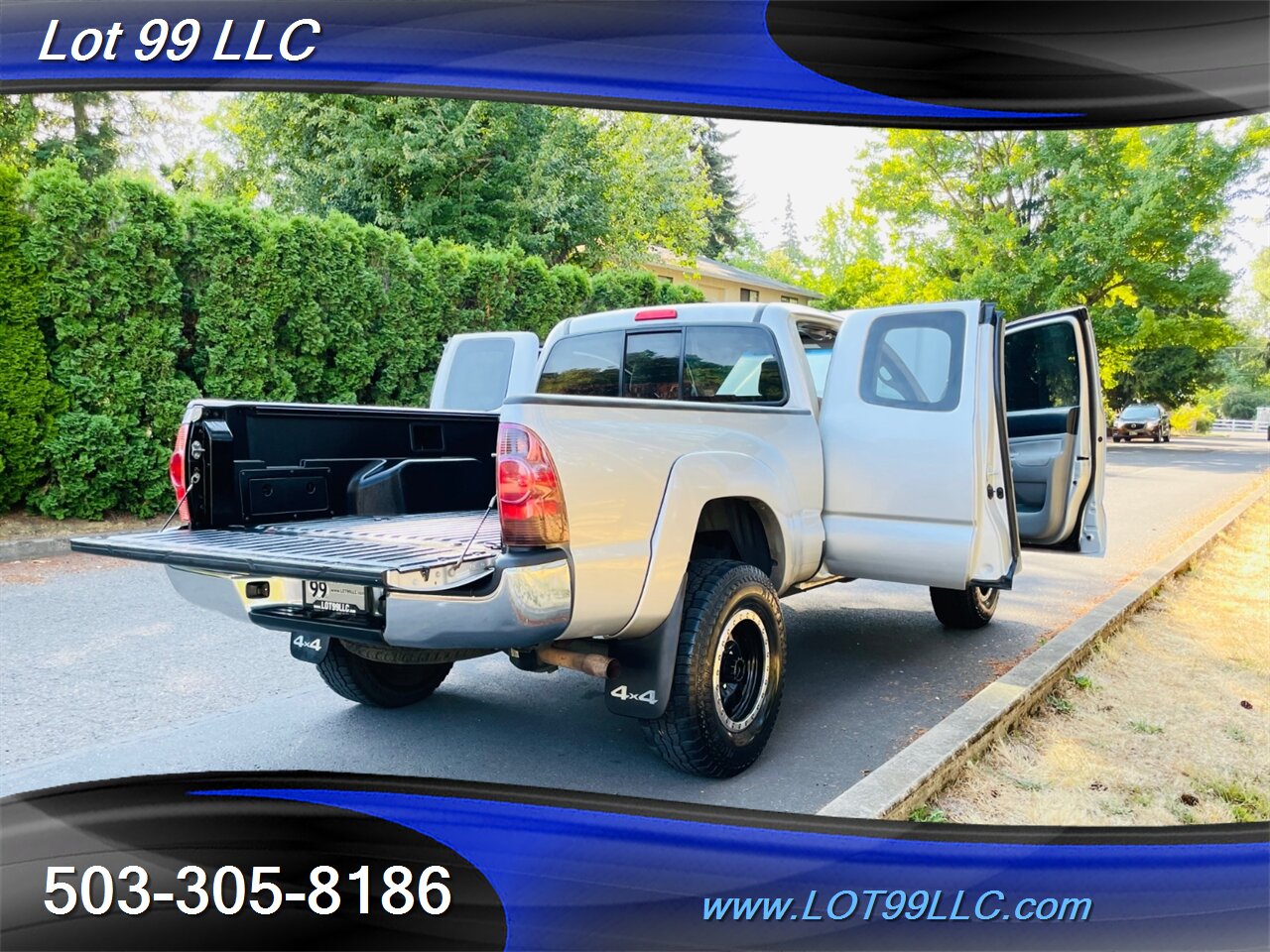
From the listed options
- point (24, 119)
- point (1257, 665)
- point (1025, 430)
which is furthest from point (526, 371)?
point (24, 119)

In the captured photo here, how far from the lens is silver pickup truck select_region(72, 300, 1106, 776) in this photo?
3143mm

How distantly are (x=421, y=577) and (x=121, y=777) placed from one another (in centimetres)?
178

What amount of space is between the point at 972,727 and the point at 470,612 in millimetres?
2302

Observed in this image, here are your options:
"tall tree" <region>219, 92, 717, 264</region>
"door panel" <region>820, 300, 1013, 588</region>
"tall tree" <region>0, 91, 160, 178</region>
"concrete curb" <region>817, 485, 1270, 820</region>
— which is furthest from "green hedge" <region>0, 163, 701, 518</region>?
"tall tree" <region>0, 91, 160, 178</region>

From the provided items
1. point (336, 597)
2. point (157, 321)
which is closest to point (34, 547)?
point (157, 321)

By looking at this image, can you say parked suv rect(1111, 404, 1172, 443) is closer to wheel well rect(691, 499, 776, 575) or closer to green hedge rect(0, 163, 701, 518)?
green hedge rect(0, 163, 701, 518)

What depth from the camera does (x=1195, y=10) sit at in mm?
3754

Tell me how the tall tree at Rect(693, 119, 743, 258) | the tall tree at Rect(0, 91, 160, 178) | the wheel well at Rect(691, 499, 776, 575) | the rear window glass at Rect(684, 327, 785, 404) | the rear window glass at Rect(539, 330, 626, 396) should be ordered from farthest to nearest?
the tall tree at Rect(693, 119, 743, 258) < the tall tree at Rect(0, 91, 160, 178) < the rear window glass at Rect(539, 330, 626, 396) < the rear window glass at Rect(684, 327, 785, 404) < the wheel well at Rect(691, 499, 776, 575)

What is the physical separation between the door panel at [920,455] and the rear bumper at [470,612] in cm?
207

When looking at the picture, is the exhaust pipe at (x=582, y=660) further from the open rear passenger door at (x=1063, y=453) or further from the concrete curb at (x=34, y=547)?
the concrete curb at (x=34, y=547)

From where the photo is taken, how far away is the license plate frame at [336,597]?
3105 millimetres

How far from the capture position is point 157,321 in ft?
31.7

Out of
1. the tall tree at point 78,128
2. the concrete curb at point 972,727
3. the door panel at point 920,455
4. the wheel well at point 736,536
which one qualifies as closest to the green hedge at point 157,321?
the wheel well at point 736,536

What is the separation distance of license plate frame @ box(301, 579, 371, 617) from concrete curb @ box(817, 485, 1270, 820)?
1821 millimetres
